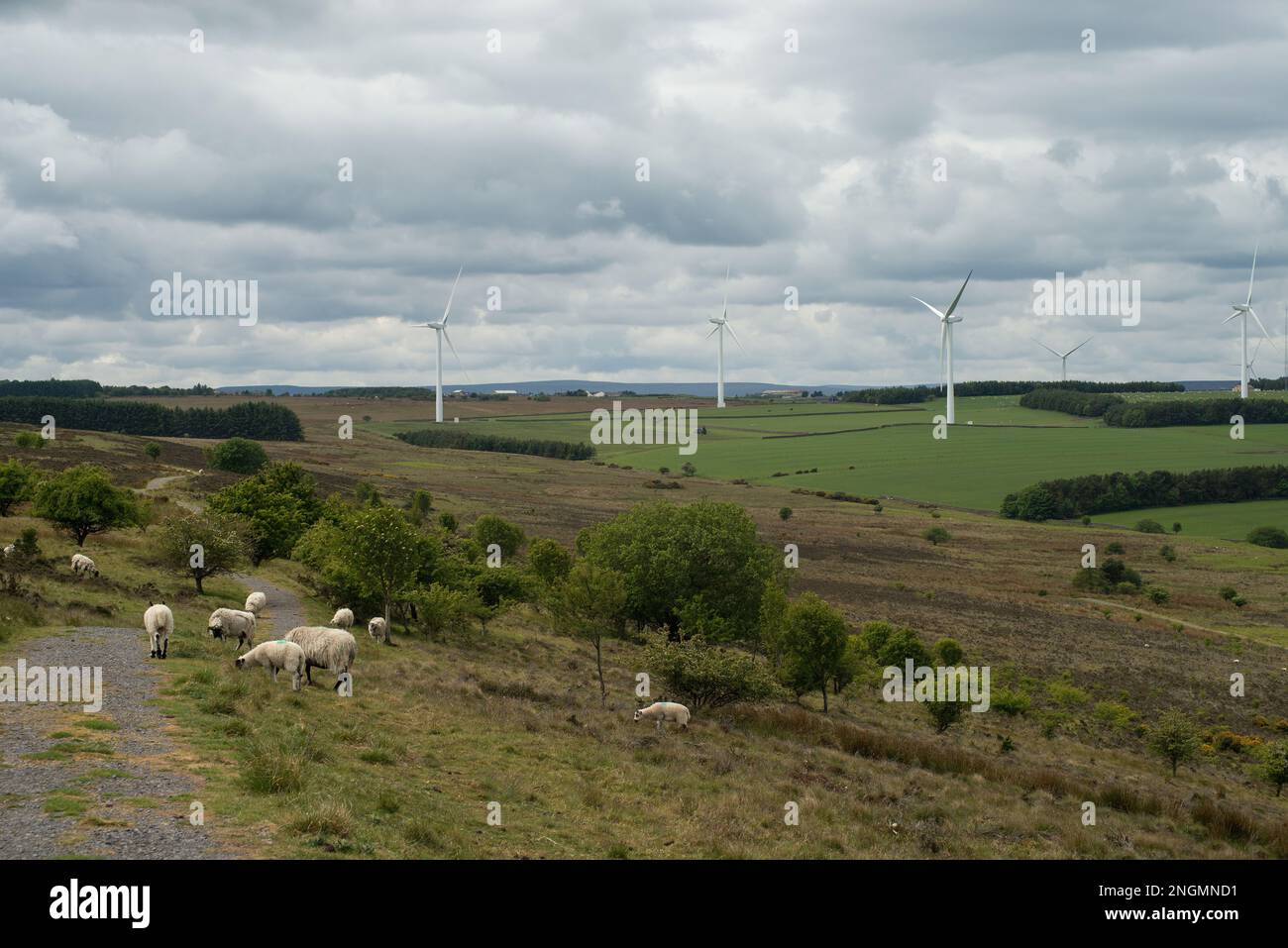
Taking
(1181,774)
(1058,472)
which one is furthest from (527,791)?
(1058,472)

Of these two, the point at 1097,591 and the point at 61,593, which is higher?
the point at 61,593

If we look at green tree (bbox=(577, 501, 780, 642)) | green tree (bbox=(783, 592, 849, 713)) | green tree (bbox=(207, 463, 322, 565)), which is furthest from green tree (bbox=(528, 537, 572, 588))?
green tree (bbox=(783, 592, 849, 713))

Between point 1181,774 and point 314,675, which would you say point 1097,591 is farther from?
point 314,675

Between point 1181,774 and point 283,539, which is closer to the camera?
point 1181,774

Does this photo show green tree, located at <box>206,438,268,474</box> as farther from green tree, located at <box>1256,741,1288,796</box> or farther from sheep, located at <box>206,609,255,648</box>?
green tree, located at <box>1256,741,1288,796</box>

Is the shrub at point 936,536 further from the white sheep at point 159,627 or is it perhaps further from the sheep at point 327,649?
the white sheep at point 159,627
